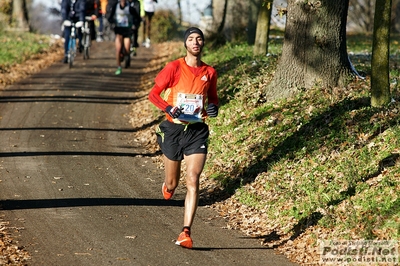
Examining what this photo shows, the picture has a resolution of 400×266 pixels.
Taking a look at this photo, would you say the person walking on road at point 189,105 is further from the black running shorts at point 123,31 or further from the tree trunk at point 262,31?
the black running shorts at point 123,31

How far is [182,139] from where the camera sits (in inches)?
350

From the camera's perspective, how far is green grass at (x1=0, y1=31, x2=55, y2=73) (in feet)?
87.1

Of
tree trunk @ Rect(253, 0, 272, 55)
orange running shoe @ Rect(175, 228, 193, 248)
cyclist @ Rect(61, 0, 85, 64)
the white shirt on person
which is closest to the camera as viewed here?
orange running shoe @ Rect(175, 228, 193, 248)

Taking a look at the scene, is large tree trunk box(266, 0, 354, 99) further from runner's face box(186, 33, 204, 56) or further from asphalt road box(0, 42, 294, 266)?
runner's face box(186, 33, 204, 56)

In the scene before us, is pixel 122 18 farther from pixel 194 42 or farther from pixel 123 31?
pixel 194 42

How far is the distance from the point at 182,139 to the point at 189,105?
0.43 m

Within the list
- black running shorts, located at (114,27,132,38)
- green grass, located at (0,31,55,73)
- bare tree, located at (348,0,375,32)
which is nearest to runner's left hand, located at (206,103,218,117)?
black running shorts, located at (114,27,132,38)

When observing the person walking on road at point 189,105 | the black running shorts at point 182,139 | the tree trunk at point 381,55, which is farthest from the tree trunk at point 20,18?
the person walking on road at point 189,105

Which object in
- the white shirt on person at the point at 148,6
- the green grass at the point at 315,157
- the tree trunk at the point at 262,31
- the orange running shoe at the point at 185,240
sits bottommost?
the orange running shoe at the point at 185,240

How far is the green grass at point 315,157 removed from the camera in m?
8.73

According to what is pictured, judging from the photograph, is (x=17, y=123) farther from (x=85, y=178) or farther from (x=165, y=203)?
(x=165, y=203)

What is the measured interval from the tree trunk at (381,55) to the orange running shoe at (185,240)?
4.40m

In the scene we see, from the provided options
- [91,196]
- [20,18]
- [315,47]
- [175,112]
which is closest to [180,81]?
[175,112]

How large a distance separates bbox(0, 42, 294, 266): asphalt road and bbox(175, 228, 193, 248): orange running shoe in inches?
2.7
